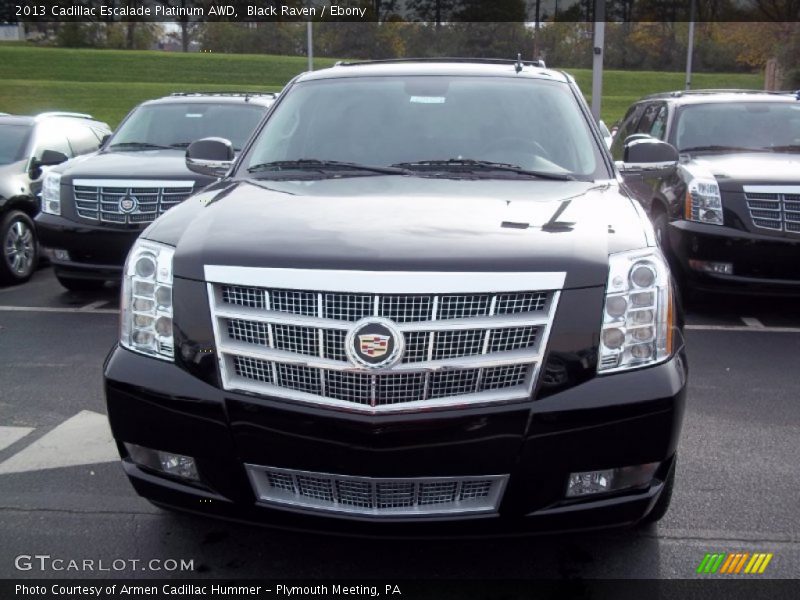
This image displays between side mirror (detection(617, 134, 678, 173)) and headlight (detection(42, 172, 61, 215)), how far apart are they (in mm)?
5158

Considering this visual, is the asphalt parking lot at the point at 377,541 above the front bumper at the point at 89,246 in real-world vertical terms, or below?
below

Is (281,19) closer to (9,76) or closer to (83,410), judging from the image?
(9,76)

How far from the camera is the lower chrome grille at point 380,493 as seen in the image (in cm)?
295

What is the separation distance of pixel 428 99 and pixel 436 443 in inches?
93.9

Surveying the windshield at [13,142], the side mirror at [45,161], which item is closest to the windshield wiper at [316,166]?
the side mirror at [45,161]

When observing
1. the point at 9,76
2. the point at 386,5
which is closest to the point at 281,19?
the point at 386,5

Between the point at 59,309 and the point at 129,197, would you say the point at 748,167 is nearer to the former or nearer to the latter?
the point at 129,197

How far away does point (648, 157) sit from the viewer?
5027mm

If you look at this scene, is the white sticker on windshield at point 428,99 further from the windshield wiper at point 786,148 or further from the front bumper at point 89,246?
the windshield wiper at point 786,148

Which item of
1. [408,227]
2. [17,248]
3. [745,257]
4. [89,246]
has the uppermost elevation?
[408,227]

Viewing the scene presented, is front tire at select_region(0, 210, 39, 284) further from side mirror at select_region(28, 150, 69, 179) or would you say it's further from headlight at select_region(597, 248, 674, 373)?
headlight at select_region(597, 248, 674, 373)

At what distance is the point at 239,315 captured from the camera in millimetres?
2998

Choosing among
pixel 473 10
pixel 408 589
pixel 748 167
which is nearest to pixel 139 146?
pixel 748 167

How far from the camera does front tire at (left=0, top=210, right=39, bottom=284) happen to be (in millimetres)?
8797
